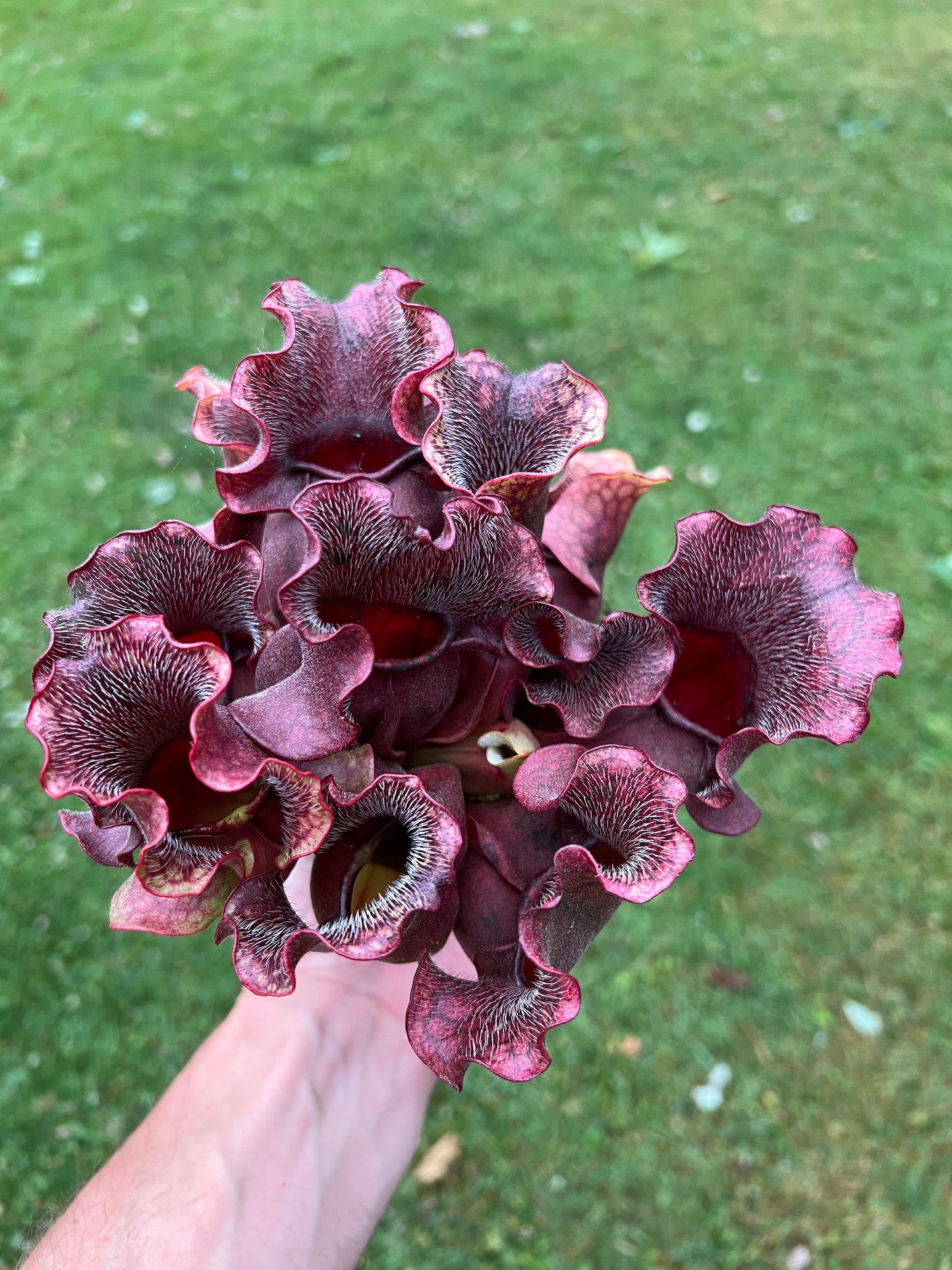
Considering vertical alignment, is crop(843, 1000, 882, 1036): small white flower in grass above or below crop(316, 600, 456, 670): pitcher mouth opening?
below

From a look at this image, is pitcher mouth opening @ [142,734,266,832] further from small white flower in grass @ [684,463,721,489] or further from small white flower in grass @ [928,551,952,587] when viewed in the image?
small white flower in grass @ [928,551,952,587]

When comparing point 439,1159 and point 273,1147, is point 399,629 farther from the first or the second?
→ point 439,1159

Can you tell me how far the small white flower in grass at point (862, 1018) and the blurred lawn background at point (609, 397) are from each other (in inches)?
0.9

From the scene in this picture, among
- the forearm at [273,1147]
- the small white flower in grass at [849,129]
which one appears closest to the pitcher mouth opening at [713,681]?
the forearm at [273,1147]

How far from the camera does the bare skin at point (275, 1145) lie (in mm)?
1164

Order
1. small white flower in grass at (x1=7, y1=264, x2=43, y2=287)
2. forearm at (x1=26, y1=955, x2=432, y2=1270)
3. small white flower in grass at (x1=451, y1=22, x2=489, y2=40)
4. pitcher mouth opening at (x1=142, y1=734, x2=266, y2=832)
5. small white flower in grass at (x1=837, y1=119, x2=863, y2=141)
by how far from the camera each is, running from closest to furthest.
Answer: pitcher mouth opening at (x1=142, y1=734, x2=266, y2=832)
forearm at (x1=26, y1=955, x2=432, y2=1270)
small white flower in grass at (x1=7, y1=264, x2=43, y2=287)
small white flower in grass at (x1=837, y1=119, x2=863, y2=141)
small white flower in grass at (x1=451, y1=22, x2=489, y2=40)

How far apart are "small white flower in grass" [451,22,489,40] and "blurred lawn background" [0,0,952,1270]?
3 centimetres

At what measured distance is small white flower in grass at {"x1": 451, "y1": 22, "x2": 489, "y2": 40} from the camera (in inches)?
175

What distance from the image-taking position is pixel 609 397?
282 centimetres

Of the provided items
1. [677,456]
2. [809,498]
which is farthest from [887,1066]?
[677,456]

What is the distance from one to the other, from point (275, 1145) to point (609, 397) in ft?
7.54

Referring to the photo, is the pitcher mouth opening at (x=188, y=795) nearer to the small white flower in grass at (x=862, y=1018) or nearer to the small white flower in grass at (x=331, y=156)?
the small white flower in grass at (x=862, y=1018)

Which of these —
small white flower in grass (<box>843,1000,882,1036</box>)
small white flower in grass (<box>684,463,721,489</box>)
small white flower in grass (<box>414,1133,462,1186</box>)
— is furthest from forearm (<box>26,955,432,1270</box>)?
small white flower in grass (<box>684,463,721,489</box>)

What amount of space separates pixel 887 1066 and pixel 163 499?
8.13 feet
